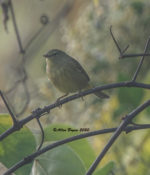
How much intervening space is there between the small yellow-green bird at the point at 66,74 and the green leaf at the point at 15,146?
1183 millimetres

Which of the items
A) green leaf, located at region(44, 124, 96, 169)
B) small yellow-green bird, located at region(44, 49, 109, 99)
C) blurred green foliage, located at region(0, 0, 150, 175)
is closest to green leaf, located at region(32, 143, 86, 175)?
green leaf, located at region(44, 124, 96, 169)

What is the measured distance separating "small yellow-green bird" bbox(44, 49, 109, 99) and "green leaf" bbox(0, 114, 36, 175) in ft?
3.88

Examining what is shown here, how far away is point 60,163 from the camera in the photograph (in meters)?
1.41

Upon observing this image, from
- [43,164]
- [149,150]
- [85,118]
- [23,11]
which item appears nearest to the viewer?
[43,164]

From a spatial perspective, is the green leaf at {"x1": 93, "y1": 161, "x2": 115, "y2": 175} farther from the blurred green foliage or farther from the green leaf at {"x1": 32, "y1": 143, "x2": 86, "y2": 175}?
the blurred green foliage

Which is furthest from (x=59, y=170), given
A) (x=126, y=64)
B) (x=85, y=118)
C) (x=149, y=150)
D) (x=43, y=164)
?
(x=126, y=64)

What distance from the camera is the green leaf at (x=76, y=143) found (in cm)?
140

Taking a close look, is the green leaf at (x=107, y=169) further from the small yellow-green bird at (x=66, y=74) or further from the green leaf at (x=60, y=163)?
the small yellow-green bird at (x=66, y=74)

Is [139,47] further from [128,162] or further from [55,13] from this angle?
[55,13]

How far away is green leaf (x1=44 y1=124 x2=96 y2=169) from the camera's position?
1398mm

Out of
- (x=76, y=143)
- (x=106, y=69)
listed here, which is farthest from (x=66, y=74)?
(x=76, y=143)

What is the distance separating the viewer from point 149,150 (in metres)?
2.27

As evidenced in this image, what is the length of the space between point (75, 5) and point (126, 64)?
4.79 feet


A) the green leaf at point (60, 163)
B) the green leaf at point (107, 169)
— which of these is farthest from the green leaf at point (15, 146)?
the green leaf at point (107, 169)
